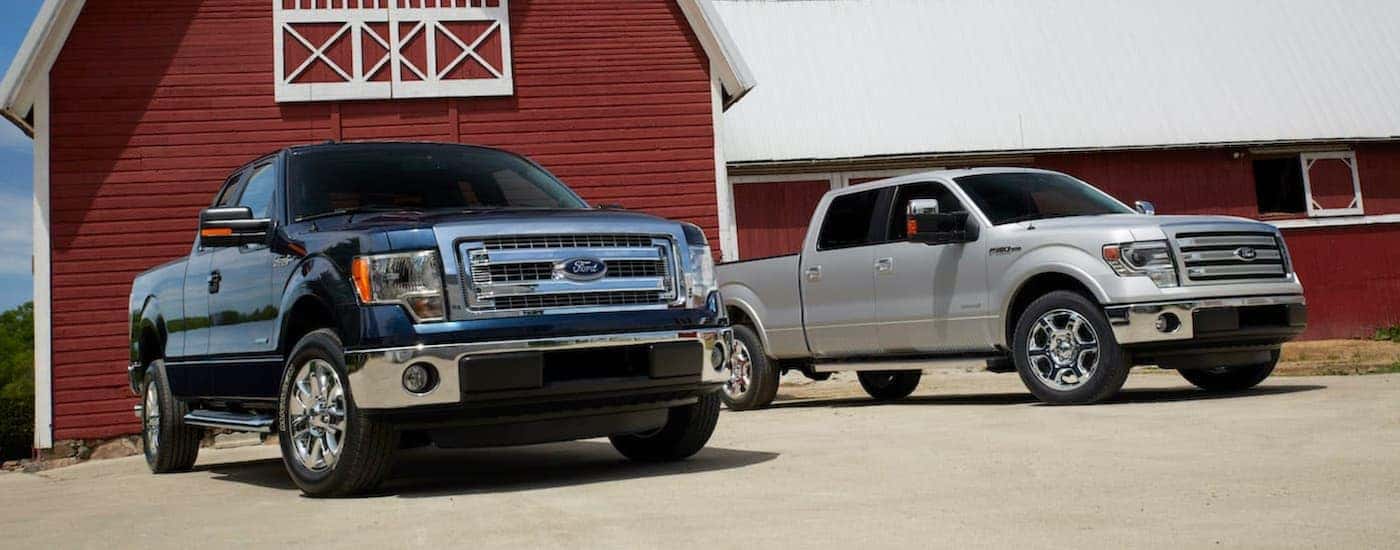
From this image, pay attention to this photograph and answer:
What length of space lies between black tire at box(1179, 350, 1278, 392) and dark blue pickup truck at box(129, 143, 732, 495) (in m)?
5.06

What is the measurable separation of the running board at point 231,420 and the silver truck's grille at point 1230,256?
598 cm

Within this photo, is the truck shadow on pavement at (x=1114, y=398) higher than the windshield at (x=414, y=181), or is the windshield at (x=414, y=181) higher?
the windshield at (x=414, y=181)

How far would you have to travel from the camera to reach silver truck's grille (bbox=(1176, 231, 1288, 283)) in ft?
30.6

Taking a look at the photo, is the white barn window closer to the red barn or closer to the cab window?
the red barn

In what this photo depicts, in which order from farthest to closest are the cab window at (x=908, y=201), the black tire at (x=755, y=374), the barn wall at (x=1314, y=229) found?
the barn wall at (x=1314, y=229)
the black tire at (x=755, y=374)
the cab window at (x=908, y=201)

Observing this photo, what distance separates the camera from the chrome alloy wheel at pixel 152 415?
8898 millimetres

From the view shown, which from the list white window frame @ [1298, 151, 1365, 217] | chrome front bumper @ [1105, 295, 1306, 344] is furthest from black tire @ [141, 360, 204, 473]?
white window frame @ [1298, 151, 1365, 217]

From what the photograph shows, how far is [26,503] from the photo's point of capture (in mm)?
7605

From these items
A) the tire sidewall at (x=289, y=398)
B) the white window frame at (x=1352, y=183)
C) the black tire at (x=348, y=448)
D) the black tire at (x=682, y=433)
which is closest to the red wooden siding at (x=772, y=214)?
the white window frame at (x=1352, y=183)

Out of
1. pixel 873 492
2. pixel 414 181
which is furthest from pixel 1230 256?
pixel 414 181

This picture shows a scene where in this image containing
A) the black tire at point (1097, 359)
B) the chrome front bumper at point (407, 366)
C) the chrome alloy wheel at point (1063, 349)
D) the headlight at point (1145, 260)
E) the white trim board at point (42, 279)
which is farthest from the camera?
the white trim board at point (42, 279)

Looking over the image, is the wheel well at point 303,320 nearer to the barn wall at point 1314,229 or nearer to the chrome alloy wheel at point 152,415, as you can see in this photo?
the chrome alloy wheel at point 152,415

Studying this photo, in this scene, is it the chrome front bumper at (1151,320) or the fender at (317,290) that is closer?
the fender at (317,290)

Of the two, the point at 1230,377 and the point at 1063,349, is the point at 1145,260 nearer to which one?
the point at 1063,349
